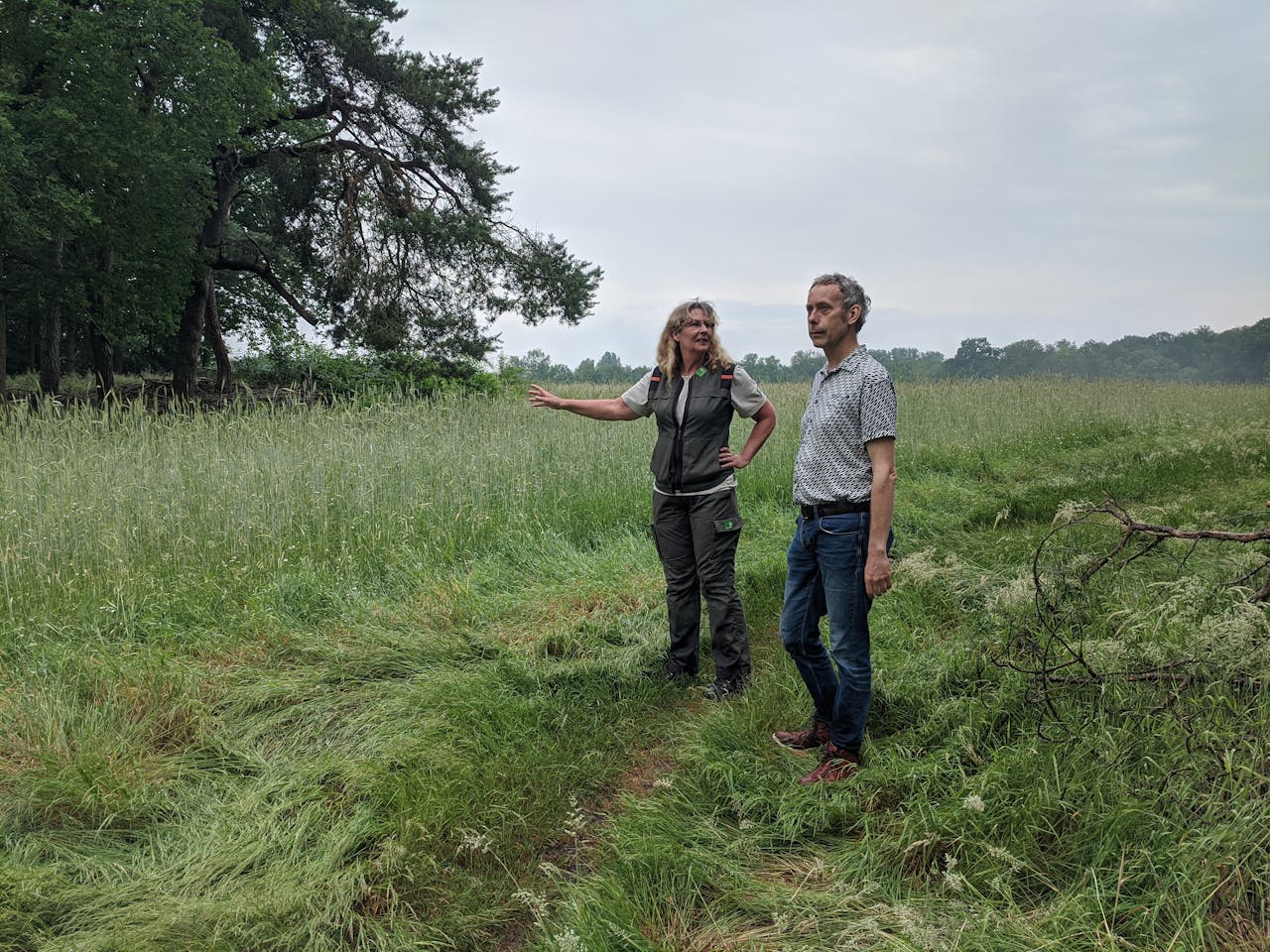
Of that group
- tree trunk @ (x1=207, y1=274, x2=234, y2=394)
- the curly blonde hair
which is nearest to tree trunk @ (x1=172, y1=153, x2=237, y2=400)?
tree trunk @ (x1=207, y1=274, x2=234, y2=394)

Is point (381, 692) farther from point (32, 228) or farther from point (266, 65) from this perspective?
point (266, 65)

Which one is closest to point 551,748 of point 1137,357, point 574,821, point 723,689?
point 574,821

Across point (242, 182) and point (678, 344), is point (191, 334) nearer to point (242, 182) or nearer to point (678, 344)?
point (242, 182)

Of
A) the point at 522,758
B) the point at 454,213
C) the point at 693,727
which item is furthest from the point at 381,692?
the point at 454,213

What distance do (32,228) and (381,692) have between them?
1426 cm

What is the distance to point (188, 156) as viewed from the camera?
52.3ft

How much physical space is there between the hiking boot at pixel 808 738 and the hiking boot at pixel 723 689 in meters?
0.60

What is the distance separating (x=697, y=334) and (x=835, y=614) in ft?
6.06

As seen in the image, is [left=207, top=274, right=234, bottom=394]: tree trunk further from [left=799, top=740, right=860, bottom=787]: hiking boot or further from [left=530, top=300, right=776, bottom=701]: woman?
[left=799, top=740, right=860, bottom=787]: hiking boot

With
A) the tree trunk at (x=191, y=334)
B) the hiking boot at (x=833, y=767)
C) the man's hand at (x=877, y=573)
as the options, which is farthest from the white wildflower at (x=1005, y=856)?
the tree trunk at (x=191, y=334)

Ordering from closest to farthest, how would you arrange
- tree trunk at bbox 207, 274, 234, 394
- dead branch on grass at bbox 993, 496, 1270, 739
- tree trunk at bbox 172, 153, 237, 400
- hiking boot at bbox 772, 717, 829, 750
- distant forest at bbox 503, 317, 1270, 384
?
dead branch on grass at bbox 993, 496, 1270, 739
hiking boot at bbox 772, 717, 829, 750
tree trunk at bbox 172, 153, 237, 400
tree trunk at bbox 207, 274, 234, 394
distant forest at bbox 503, 317, 1270, 384

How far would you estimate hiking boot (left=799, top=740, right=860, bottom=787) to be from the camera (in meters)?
3.13

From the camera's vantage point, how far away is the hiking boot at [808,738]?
3.50m

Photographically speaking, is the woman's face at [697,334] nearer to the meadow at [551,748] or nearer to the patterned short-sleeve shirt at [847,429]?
the patterned short-sleeve shirt at [847,429]
